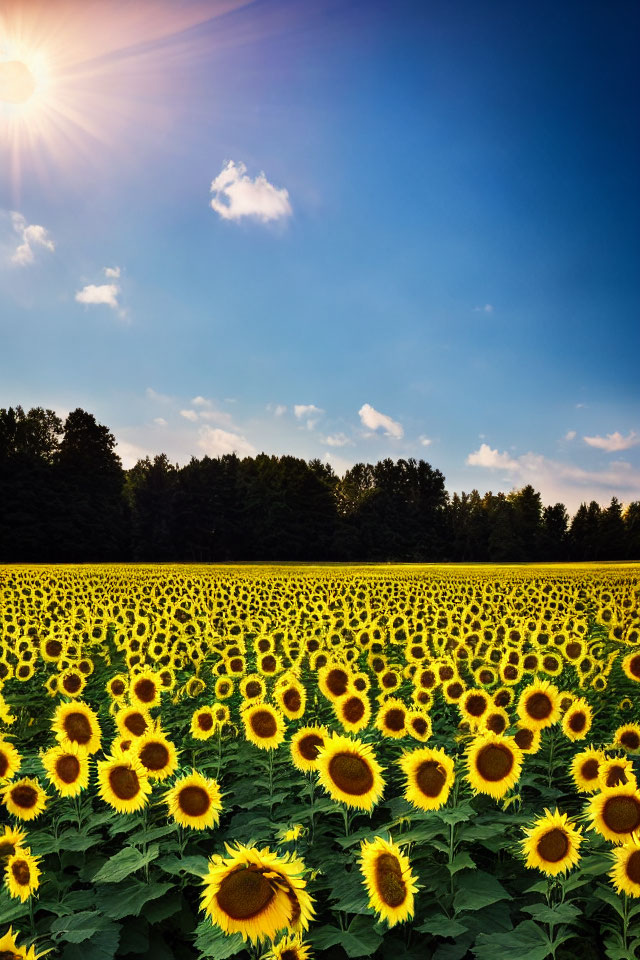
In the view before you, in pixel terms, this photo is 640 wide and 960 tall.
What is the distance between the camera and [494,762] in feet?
12.6

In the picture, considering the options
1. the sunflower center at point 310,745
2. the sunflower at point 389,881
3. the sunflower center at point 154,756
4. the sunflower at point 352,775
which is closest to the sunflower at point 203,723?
the sunflower center at point 154,756

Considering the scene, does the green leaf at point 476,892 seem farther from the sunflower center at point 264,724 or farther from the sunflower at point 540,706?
the sunflower center at point 264,724

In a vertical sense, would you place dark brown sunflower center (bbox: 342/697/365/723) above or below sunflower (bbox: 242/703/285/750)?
above

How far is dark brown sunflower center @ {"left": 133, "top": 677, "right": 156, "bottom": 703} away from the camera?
19.5ft

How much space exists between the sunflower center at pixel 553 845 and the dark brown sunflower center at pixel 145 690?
3.98m

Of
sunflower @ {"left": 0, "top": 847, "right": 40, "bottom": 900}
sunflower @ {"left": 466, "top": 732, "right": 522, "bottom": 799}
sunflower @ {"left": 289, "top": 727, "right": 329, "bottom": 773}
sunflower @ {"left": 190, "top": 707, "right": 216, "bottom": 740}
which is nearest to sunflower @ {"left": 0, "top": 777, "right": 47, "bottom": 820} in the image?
sunflower @ {"left": 0, "top": 847, "right": 40, "bottom": 900}

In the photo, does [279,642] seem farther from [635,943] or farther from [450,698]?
[635,943]

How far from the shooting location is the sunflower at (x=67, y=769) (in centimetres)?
424

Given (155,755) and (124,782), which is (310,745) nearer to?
(155,755)

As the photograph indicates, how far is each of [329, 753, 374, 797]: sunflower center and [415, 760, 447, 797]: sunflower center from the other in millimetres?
298

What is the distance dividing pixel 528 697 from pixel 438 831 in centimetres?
179

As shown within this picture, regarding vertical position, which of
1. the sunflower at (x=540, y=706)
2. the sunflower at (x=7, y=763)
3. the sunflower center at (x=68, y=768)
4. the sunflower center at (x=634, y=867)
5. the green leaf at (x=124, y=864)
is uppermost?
the sunflower at (x=540, y=706)

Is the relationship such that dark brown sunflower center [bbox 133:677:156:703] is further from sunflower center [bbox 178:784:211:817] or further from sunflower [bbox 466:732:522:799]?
sunflower [bbox 466:732:522:799]

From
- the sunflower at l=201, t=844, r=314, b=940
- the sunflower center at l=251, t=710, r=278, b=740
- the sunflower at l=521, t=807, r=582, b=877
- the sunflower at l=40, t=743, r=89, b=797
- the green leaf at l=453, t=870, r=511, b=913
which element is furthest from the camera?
the sunflower center at l=251, t=710, r=278, b=740
